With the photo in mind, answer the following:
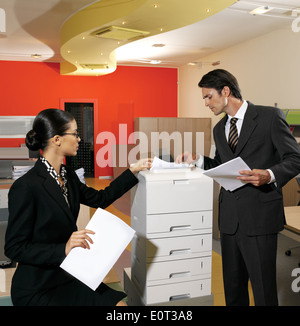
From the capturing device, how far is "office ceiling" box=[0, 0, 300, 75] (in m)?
3.83

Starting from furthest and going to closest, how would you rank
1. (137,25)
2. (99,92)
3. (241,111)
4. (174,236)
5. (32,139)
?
1. (99,92)
2. (137,25)
3. (174,236)
4. (241,111)
5. (32,139)

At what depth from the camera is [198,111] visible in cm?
856

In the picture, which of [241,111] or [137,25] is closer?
[241,111]

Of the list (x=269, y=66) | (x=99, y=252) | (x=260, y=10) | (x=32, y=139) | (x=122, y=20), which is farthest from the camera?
(x=269, y=66)

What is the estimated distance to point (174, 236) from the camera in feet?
6.28

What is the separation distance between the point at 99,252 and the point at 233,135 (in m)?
0.92

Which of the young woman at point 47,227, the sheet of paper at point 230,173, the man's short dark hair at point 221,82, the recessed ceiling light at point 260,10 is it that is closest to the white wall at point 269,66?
the recessed ceiling light at point 260,10

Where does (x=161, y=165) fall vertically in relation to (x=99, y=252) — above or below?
above

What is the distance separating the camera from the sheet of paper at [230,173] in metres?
1.52

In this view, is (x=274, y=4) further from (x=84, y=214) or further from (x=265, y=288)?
(x=265, y=288)

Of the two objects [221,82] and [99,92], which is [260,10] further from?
[99,92]

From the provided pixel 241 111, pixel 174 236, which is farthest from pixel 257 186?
pixel 174 236

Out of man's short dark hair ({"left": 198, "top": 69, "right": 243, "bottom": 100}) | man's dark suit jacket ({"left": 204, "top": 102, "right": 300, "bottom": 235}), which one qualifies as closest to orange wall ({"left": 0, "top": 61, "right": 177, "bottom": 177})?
man's short dark hair ({"left": 198, "top": 69, "right": 243, "bottom": 100})
